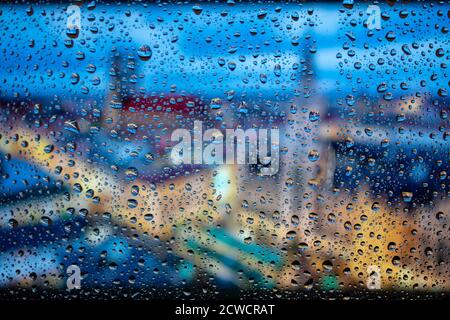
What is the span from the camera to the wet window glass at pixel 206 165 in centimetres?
70

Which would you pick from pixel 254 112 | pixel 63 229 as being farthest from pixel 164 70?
pixel 63 229

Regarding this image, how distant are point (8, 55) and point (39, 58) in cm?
8

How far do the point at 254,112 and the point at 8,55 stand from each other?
0.65 metres

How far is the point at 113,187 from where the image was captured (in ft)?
2.31

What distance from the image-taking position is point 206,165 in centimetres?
70

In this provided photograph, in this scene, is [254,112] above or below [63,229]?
above

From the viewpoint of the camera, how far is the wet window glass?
70 centimetres
